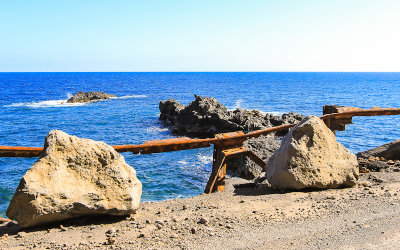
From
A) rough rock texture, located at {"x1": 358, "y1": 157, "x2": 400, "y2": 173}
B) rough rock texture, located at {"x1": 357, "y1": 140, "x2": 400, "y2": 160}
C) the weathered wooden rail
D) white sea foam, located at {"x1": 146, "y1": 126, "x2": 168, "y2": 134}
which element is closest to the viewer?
the weathered wooden rail

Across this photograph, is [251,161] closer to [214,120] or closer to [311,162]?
[311,162]

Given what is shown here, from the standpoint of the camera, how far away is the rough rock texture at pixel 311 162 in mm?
4992

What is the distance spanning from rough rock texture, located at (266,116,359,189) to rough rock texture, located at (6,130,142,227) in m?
2.17

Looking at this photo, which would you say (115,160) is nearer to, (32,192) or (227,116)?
(32,192)

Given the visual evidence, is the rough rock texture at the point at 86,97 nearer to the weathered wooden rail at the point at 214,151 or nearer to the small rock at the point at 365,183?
the weathered wooden rail at the point at 214,151

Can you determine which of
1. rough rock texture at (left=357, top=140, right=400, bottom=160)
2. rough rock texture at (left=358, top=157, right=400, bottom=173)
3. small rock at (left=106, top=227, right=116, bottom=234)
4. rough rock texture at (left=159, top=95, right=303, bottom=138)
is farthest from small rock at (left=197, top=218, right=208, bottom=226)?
rough rock texture at (left=159, top=95, right=303, bottom=138)

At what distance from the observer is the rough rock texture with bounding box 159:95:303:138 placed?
88.7 feet

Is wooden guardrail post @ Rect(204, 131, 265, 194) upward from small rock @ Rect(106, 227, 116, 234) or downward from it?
upward

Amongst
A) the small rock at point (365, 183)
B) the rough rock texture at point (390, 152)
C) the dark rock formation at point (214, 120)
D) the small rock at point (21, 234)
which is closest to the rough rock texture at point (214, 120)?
the dark rock formation at point (214, 120)

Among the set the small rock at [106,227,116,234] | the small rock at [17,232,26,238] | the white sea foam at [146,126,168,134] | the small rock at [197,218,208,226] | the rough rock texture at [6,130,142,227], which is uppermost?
the rough rock texture at [6,130,142,227]

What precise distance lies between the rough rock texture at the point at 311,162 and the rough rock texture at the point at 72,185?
217 cm

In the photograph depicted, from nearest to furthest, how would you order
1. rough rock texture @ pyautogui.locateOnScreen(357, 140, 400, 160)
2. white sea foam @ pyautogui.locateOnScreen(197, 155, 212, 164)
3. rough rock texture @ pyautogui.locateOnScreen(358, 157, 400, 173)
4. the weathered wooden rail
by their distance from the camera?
the weathered wooden rail < rough rock texture @ pyautogui.locateOnScreen(358, 157, 400, 173) < rough rock texture @ pyautogui.locateOnScreen(357, 140, 400, 160) < white sea foam @ pyautogui.locateOnScreen(197, 155, 212, 164)

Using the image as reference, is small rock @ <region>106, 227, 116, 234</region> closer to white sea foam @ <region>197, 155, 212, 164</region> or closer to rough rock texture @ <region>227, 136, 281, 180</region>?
rough rock texture @ <region>227, 136, 281, 180</region>

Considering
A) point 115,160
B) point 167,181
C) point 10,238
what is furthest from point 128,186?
point 167,181
